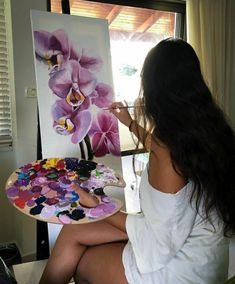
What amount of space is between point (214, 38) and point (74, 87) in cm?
139

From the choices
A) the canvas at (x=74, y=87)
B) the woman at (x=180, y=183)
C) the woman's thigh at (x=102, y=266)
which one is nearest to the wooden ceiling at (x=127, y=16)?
the canvas at (x=74, y=87)

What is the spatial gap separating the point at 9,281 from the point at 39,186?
36 cm

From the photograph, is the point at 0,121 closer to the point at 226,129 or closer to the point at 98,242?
the point at 98,242

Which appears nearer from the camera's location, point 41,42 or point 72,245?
point 72,245

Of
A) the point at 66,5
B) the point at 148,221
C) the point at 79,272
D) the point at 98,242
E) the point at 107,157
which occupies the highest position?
the point at 66,5

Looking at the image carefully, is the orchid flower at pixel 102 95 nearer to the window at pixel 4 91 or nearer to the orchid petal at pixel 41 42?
the orchid petal at pixel 41 42

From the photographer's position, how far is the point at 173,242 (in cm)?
96

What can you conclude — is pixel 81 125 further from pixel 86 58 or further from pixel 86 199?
pixel 86 199

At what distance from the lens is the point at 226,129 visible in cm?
101

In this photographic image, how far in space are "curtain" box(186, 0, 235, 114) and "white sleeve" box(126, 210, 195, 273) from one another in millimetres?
1519

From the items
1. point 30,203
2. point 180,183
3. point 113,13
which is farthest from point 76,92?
point 113,13

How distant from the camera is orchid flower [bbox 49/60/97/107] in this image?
1.51 metres

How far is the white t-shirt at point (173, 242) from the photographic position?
3.06 ft

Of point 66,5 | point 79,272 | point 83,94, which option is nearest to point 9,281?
point 79,272
